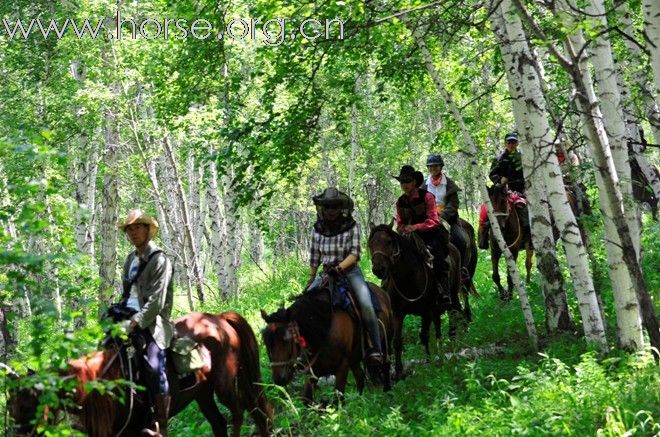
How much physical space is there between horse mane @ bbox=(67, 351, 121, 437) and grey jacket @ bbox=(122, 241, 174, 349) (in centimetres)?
62

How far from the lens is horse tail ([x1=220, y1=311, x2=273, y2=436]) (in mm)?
8688

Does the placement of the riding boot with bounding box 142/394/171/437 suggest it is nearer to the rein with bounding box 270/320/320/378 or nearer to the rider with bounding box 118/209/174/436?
the rider with bounding box 118/209/174/436

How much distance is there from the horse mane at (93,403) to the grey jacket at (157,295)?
62 centimetres

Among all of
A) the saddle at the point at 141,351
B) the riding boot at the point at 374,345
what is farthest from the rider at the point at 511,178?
the saddle at the point at 141,351

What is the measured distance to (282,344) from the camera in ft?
26.9

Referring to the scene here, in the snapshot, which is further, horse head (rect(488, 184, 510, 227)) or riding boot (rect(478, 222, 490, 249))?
riding boot (rect(478, 222, 490, 249))

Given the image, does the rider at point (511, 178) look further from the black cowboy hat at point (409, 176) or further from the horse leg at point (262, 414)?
the horse leg at point (262, 414)

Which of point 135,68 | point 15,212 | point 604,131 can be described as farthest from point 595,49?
point 135,68

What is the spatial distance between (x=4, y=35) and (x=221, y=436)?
22.2 metres

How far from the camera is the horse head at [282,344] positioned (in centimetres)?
805

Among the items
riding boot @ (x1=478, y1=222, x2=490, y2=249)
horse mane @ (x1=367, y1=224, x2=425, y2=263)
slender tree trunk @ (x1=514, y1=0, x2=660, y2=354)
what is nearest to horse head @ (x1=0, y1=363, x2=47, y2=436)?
horse mane @ (x1=367, y1=224, x2=425, y2=263)

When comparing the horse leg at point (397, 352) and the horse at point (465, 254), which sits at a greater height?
the horse at point (465, 254)

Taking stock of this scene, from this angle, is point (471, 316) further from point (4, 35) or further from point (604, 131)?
point (4, 35)

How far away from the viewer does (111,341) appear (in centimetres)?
751
